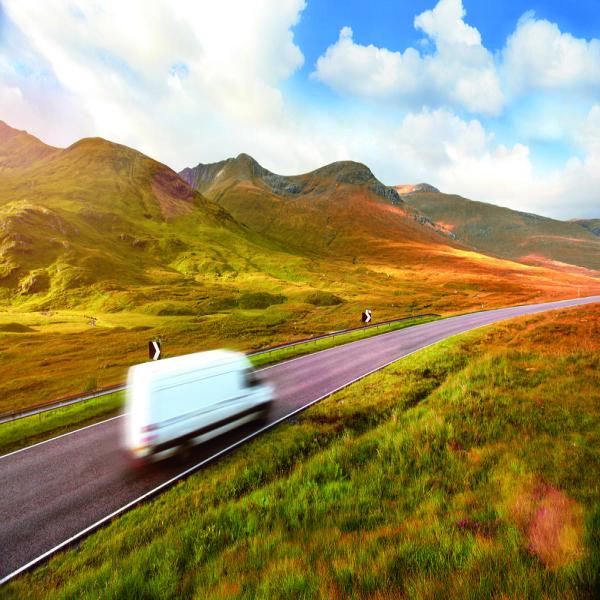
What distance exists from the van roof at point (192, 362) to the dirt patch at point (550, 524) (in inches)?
291

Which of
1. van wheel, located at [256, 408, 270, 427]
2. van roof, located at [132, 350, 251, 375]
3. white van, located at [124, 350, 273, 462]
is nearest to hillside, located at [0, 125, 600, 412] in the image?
van roof, located at [132, 350, 251, 375]

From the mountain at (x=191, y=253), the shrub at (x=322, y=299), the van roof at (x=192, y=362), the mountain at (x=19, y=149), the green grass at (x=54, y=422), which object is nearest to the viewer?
the van roof at (x=192, y=362)

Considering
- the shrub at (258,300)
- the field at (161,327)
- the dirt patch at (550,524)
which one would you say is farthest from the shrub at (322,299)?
the dirt patch at (550,524)

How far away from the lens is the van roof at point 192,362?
332 inches

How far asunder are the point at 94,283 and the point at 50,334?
26.3m

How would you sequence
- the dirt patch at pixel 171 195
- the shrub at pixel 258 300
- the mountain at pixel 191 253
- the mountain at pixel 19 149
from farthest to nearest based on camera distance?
the mountain at pixel 19 149 < the dirt patch at pixel 171 195 < the mountain at pixel 191 253 < the shrub at pixel 258 300

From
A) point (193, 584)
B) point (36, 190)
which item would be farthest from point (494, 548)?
point (36, 190)

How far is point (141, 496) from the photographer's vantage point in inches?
260

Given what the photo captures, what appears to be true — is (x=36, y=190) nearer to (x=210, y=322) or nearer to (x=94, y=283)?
(x=94, y=283)

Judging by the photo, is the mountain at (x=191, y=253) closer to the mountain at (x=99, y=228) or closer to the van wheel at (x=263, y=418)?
the mountain at (x=99, y=228)

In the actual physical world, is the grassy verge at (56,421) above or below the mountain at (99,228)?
below

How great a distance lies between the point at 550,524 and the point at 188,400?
7174 mm

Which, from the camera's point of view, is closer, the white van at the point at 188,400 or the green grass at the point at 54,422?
the white van at the point at 188,400

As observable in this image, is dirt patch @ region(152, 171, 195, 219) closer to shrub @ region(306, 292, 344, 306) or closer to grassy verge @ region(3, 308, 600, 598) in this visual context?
shrub @ region(306, 292, 344, 306)
